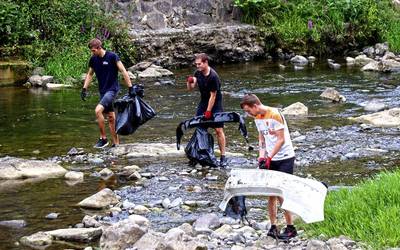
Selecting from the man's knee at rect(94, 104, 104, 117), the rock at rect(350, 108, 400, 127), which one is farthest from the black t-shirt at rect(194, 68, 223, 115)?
the rock at rect(350, 108, 400, 127)

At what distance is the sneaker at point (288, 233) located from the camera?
7230mm

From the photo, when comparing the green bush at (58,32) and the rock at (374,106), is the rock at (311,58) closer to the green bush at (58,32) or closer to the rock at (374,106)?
the green bush at (58,32)

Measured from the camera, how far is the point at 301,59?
84.8 feet

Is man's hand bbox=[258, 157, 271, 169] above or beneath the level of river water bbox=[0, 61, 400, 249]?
above

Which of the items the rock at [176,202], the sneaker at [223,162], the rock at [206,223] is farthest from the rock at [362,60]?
the rock at [206,223]

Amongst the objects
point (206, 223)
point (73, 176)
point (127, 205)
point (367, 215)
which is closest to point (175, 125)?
point (73, 176)

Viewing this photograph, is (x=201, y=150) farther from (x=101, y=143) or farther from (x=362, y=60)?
(x=362, y=60)

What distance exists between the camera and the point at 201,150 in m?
11.0

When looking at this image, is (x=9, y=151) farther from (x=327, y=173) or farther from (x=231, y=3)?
(x=231, y=3)

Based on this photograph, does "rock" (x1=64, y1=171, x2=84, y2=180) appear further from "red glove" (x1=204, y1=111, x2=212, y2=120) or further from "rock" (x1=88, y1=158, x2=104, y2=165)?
"red glove" (x1=204, y1=111, x2=212, y2=120)

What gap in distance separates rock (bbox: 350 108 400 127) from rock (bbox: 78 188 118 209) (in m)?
6.82

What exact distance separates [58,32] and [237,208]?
1578 centimetres

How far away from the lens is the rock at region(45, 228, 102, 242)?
7645mm

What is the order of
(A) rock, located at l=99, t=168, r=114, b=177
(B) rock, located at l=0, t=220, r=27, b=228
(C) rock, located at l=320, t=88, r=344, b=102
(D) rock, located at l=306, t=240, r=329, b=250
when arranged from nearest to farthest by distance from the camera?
1. (D) rock, located at l=306, t=240, r=329, b=250
2. (B) rock, located at l=0, t=220, r=27, b=228
3. (A) rock, located at l=99, t=168, r=114, b=177
4. (C) rock, located at l=320, t=88, r=344, b=102
